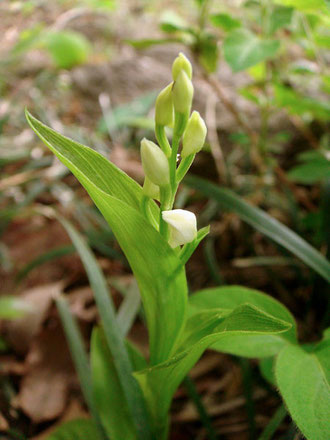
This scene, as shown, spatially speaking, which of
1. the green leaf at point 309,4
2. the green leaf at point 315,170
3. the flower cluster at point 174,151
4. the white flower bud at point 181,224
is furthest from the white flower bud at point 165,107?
the green leaf at point 315,170

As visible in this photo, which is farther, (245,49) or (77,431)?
(245,49)

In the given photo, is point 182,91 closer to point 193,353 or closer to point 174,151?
point 174,151

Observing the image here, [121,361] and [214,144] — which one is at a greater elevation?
[121,361]

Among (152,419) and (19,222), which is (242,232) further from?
(19,222)

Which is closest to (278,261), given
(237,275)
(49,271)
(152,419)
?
(237,275)

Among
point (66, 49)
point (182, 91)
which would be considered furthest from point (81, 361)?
point (66, 49)

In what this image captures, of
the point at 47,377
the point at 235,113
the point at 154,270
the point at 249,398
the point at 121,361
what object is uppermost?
the point at 154,270

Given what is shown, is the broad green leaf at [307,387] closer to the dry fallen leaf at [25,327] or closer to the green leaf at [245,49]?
the green leaf at [245,49]
